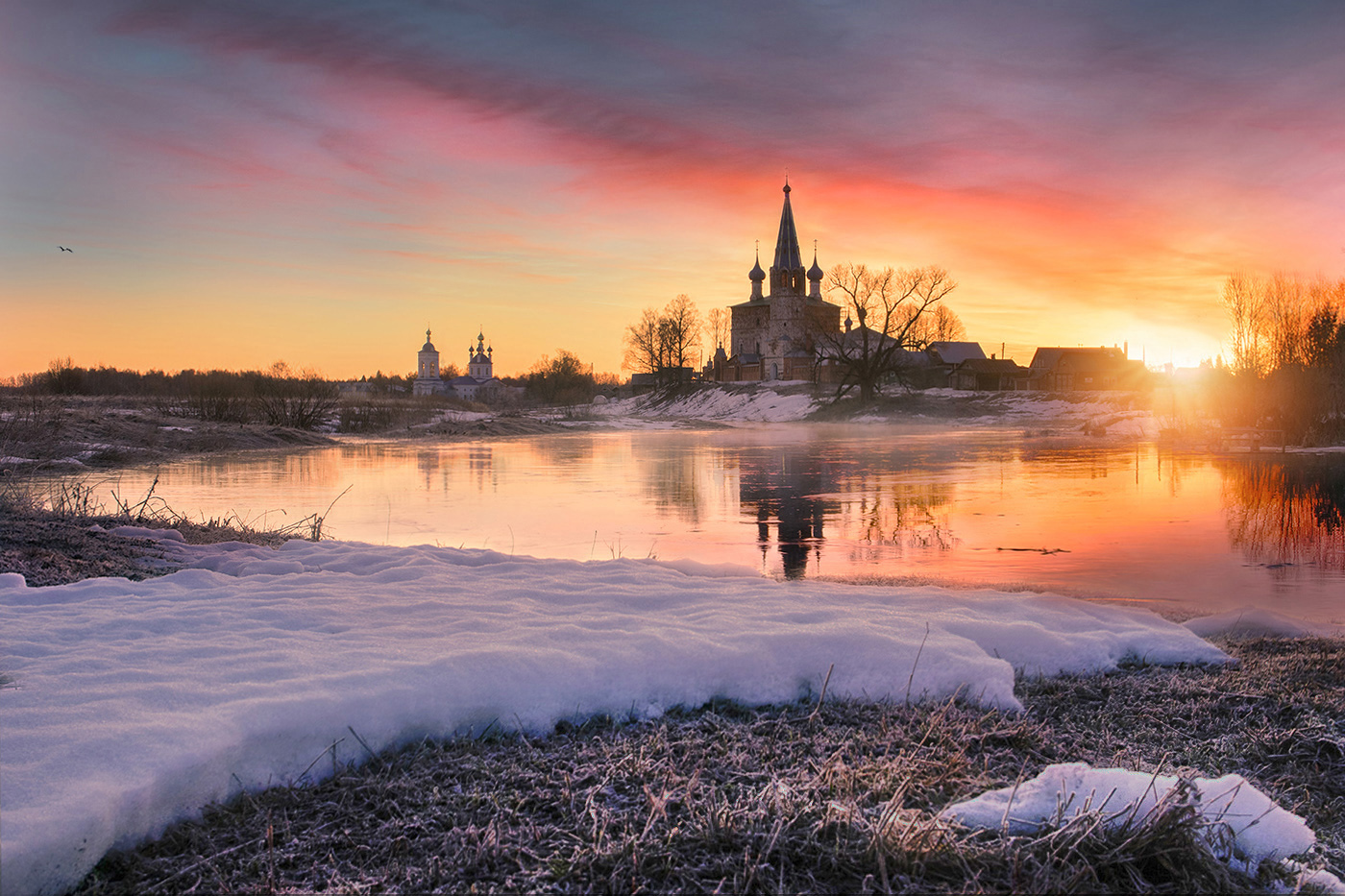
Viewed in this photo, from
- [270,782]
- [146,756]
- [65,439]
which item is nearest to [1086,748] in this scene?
[270,782]

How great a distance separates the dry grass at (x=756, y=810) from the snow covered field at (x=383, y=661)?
135 millimetres

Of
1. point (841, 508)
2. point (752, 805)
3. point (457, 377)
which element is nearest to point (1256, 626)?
point (752, 805)

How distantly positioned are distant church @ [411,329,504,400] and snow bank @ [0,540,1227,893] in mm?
148981

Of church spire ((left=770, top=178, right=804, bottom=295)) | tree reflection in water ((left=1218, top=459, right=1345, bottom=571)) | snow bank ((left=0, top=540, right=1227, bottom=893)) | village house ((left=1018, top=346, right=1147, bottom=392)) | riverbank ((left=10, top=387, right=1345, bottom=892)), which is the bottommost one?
tree reflection in water ((left=1218, top=459, right=1345, bottom=571))

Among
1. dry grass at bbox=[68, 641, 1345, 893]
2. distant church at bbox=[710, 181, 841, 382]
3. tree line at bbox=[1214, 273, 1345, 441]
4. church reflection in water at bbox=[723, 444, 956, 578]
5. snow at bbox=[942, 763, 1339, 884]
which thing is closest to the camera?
dry grass at bbox=[68, 641, 1345, 893]

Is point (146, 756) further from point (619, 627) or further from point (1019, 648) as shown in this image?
point (1019, 648)

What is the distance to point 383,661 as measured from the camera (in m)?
3.36

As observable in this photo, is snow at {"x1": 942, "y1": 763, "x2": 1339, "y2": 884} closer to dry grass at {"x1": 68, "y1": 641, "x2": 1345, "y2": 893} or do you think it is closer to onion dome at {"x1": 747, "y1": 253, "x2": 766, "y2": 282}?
dry grass at {"x1": 68, "y1": 641, "x2": 1345, "y2": 893}

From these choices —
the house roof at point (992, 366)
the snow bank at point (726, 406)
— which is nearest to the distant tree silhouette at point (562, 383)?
the snow bank at point (726, 406)

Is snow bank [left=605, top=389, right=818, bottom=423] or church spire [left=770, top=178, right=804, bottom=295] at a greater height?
church spire [left=770, top=178, right=804, bottom=295]

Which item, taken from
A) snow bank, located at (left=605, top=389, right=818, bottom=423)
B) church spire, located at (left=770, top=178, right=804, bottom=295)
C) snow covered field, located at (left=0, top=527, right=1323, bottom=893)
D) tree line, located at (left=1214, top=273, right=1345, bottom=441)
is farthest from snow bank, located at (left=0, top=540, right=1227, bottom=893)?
church spire, located at (left=770, top=178, right=804, bottom=295)

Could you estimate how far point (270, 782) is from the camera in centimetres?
253

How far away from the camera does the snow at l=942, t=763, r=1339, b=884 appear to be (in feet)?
7.00

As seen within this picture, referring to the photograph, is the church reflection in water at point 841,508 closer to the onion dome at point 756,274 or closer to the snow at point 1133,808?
the snow at point 1133,808
